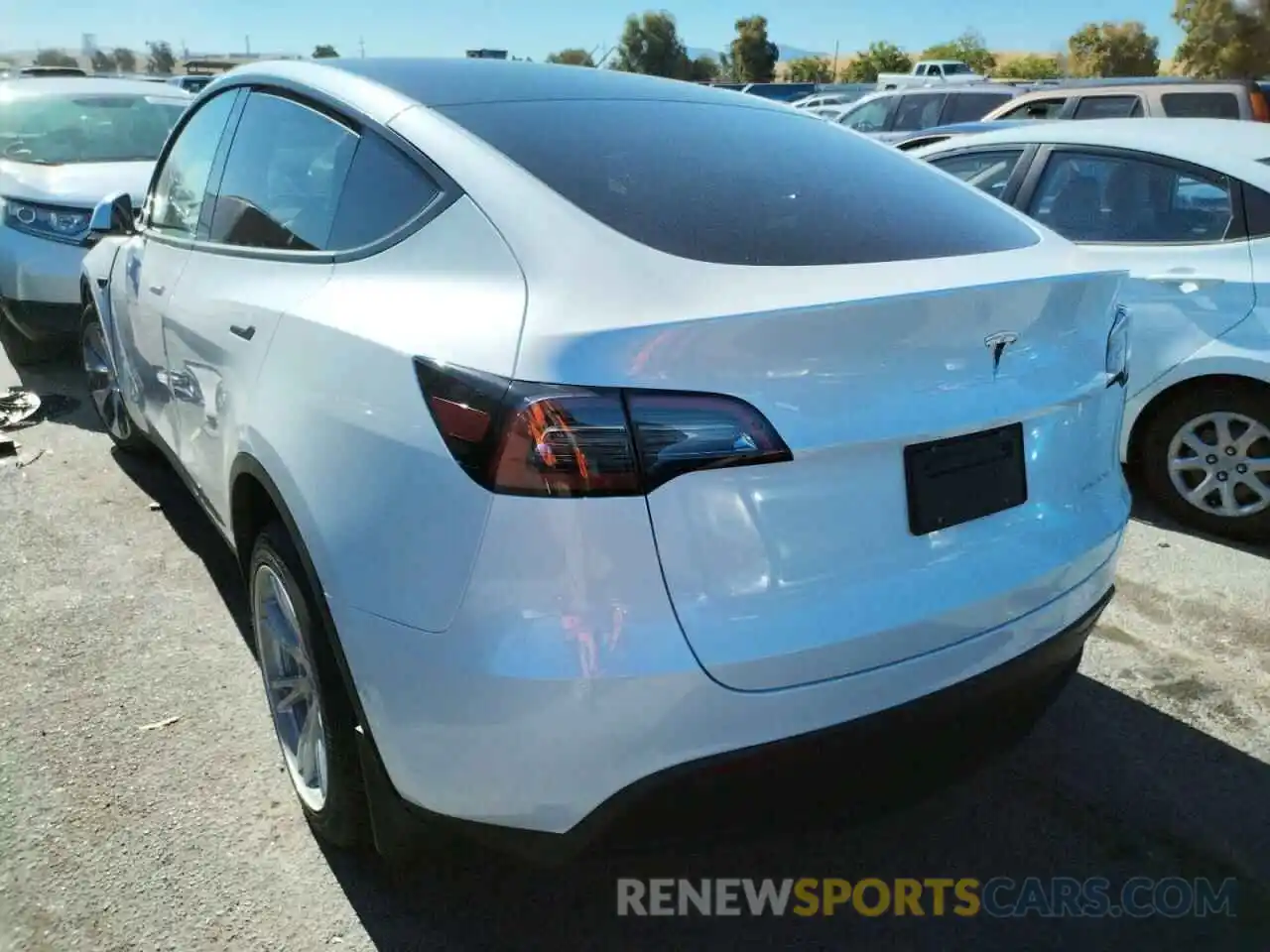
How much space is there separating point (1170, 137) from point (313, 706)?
422cm

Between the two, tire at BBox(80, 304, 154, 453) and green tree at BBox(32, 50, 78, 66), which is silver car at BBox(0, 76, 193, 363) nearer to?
tire at BBox(80, 304, 154, 453)

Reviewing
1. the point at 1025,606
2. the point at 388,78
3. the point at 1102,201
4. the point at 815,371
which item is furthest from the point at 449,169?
the point at 1102,201

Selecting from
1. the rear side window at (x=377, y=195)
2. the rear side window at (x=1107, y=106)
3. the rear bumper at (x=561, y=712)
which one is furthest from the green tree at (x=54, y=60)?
the rear bumper at (x=561, y=712)

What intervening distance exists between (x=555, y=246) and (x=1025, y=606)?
1120mm

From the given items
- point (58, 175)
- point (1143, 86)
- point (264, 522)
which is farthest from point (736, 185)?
point (1143, 86)

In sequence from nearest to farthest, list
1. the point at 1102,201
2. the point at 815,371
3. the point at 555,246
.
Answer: the point at 815,371 → the point at 555,246 → the point at 1102,201

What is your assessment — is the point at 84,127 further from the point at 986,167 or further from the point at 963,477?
the point at 963,477

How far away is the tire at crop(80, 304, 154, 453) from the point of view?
4496 mm

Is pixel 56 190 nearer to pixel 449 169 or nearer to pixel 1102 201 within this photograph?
pixel 449 169

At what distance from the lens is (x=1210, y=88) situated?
9180 mm

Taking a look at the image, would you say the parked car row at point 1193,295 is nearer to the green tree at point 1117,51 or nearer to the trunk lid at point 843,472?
the trunk lid at point 843,472

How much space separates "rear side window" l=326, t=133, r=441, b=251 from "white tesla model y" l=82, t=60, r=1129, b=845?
1cm

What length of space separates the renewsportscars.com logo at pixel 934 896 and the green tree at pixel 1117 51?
63.0 metres

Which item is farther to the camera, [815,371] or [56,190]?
[56,190]
